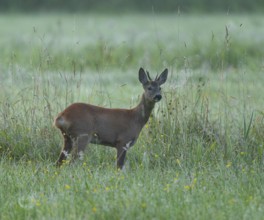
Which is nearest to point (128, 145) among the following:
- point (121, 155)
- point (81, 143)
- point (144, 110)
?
point (121, 155)

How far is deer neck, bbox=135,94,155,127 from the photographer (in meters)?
10.1

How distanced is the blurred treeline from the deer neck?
22270mm

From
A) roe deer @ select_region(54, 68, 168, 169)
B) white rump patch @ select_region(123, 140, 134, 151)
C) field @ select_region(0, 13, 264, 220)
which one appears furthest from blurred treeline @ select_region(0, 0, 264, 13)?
white rump patch @ select_region(123, 140, 134, 151)

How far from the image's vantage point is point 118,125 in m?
9.87

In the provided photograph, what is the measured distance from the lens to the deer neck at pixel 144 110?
10125 millimetres

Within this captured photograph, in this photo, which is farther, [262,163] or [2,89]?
[2,89]

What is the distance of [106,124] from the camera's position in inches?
384

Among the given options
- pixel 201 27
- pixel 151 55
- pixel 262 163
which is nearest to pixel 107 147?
pixel 262 163

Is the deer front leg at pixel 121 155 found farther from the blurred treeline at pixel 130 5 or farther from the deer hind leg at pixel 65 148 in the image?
the blurred treeline at pixel 130 5

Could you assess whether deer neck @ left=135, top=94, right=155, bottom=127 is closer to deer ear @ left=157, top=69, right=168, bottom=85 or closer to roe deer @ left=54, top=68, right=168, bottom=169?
roe deer @ left=54, top=68, right=168, bottom=169

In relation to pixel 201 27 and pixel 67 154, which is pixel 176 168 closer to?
pixel 67 154

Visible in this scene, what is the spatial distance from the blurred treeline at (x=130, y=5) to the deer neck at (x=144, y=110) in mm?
22270

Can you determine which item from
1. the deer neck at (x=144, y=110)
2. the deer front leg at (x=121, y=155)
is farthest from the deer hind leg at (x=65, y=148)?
the deer neck at (x=144, y=110)

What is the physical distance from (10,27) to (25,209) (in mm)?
20482
